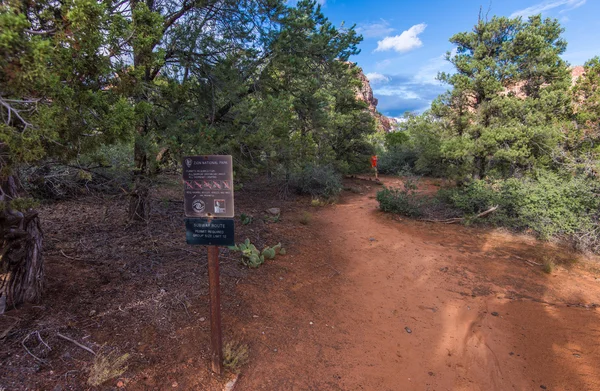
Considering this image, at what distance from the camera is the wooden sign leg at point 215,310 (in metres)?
2.72

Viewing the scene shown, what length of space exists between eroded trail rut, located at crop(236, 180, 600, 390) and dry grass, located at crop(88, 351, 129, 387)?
1.11 meters

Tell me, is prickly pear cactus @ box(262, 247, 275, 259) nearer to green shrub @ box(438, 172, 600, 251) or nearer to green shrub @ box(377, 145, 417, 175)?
green shrub @ box(438, 172, 600, 251)

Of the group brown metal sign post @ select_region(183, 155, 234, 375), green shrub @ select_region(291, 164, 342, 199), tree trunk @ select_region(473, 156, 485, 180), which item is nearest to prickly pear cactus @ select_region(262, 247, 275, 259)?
brown metal sign post @ select_region(183, 155, 234, 375)

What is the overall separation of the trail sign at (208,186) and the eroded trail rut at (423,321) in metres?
1.75

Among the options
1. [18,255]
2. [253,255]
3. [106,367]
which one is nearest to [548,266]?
[253,255]

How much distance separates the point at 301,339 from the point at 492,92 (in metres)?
11.6

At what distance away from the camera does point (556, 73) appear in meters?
10.2

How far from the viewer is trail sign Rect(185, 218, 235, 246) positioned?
8.46 ft

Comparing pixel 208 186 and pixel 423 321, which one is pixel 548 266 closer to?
pixel 423 321

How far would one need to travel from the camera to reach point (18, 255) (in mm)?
3203

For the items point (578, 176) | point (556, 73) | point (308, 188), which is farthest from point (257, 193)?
point (556, 73)

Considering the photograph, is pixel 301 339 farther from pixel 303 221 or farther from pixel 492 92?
pixel 492 92

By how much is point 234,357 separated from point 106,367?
44.9 inches

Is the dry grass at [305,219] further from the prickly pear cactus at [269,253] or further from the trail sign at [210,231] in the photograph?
the trail sign at [210,231]
